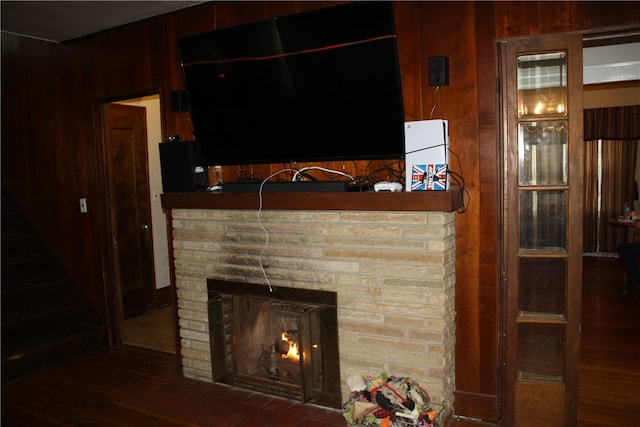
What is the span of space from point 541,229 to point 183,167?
220 centimetres

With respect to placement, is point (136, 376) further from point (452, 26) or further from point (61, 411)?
point (452, 26)

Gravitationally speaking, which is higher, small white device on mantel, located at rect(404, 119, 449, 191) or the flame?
small white device on mantel, located at rect(404, 119, 449, 191)

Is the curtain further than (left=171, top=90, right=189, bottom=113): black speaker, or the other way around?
the curtain

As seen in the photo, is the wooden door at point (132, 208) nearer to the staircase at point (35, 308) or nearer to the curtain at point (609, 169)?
the staircase at point (35, 308)

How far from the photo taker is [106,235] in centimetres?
391

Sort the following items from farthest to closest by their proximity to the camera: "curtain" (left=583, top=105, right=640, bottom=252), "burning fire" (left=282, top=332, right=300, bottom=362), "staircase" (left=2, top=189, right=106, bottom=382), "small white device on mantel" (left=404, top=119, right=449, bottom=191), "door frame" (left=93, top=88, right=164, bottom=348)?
"curtain" (left=583, top=105, right=640, bottom=252), "door frame" (left=93, top=88, right=164, bottom=348), "staircase" (left=2, top=189, right=106, bottom=382), "burning fire" (left=282, top=332, right=300, bottom=362), "small white device on mantel" (left=404, top=119, right=449, bottom=191)

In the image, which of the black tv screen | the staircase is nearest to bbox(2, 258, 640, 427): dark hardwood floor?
the staircase

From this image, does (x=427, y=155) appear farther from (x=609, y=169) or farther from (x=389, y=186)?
(x=609, y=169)

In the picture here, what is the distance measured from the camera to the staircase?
3.59m

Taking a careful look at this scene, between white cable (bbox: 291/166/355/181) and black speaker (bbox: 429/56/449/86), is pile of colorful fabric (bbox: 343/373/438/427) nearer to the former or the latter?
Result: white cable (bbox: 291/166/355/181)

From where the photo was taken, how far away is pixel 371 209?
248 cm

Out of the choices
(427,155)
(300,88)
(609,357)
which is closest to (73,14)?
(300,88)

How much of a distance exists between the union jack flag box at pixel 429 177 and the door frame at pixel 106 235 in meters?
2.54

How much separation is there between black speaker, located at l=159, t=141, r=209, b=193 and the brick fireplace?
0.21 metres
